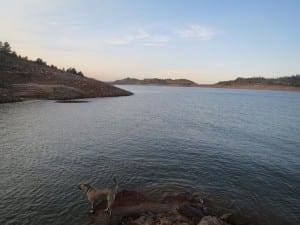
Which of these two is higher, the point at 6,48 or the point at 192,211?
the point at 6,48

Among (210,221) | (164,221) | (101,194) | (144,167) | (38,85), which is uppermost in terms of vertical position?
(38,85)

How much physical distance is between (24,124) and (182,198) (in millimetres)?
33251

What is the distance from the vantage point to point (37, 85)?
9100cm

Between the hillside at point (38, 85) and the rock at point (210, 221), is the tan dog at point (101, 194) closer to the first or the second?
the rock at point (210, 221)

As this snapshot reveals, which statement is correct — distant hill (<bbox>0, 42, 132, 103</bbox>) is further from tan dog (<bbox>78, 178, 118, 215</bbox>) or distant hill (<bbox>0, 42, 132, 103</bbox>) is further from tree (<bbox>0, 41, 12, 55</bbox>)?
tan dog (<bbox>78, 178, 118, 215</bbox>)

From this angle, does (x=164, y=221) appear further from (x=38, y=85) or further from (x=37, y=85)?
(x=38, y=85)

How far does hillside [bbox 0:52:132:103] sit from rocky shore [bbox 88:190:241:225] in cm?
6255

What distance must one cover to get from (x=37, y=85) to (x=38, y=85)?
0.42 meters

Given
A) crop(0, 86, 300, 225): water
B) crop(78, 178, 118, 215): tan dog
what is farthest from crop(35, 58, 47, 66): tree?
crop(78, 178, 118, 215): tan dog

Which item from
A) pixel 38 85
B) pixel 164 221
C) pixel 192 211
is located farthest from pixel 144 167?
pixel 38 85

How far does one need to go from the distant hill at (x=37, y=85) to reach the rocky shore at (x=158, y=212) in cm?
6255

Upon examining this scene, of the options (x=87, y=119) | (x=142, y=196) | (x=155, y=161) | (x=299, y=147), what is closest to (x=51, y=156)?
(x=155, y=161)

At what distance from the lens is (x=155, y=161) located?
25406mm

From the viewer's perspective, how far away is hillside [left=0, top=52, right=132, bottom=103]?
79.7 meters
